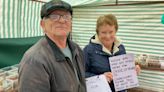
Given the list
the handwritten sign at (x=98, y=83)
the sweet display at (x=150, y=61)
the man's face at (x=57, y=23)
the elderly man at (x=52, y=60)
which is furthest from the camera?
the sweet display at (x=150, y=61)

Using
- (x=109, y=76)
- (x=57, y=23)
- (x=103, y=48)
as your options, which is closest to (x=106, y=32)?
(x=103, y=48)

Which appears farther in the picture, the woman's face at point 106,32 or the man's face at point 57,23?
the woman's face at point 106,32

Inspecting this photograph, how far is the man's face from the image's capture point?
1.42m

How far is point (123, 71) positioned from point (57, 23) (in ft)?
3.24

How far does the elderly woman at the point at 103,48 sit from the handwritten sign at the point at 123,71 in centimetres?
4

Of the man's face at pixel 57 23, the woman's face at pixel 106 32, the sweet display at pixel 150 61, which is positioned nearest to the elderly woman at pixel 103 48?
the woman's face at pixel 106 32

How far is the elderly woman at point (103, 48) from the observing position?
2.07 m

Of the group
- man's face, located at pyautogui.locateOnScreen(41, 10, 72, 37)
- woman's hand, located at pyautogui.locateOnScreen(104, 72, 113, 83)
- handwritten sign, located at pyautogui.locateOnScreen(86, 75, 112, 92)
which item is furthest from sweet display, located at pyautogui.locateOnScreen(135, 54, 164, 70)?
man's face, located at pyautogui.locateOnScreen(41, 10, 72, 37)

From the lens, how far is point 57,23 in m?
1.42

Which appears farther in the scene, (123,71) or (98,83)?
(123,71)

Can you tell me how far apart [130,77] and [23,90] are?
1178mm

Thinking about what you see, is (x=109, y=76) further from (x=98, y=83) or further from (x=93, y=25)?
(x=93, y=25)

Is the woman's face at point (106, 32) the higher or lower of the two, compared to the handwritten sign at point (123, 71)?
higher

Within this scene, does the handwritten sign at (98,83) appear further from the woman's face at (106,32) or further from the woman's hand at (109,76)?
the woman's face at (106,32)
